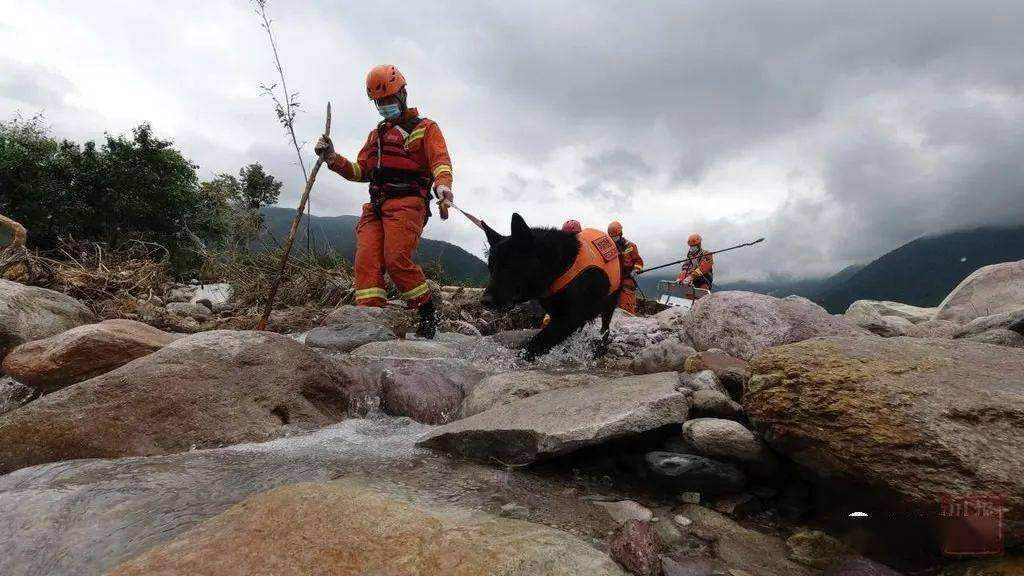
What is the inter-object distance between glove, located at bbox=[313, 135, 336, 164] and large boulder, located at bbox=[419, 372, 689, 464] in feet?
12.3

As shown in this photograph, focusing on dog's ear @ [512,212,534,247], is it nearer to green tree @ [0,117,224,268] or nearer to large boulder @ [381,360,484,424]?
large boulder @ [381,360,484,424]

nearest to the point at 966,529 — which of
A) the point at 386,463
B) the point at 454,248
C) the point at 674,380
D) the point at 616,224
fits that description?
the point at 674,380

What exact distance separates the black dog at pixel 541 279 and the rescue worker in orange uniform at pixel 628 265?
4.90 meters

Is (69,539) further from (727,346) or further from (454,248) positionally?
(454,248)

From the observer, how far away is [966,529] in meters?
1.26

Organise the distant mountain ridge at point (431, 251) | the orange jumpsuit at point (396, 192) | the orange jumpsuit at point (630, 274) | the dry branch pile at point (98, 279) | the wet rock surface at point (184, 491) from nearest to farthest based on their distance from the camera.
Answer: the wet rock surface at point (184, 491) < the orange jumpsuit at point (396, 192) < the dry branch pile at point (98, 279) < the distant mountain ridge at point (431, 251) < the orange jumpsuit at point (630, 274)

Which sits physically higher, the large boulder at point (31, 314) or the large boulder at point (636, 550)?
the large boulder at point (31, 314)

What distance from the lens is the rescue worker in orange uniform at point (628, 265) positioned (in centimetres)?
1023

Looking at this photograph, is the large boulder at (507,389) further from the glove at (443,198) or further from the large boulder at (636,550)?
the glove at (443,198)

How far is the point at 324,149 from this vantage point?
491cm

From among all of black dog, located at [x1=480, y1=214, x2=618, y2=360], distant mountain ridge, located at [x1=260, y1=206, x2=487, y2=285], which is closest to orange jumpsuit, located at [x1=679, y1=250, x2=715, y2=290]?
distant mountain ridge, located at [x1=260, y1=206, x2=487, y2=285]

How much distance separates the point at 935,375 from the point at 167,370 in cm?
359

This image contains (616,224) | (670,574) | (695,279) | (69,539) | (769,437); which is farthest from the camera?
(695,279)

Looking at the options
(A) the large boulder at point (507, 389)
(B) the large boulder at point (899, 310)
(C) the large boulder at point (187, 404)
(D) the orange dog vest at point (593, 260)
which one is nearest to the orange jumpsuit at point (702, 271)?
(B) the large boulder at point (899, 310)
